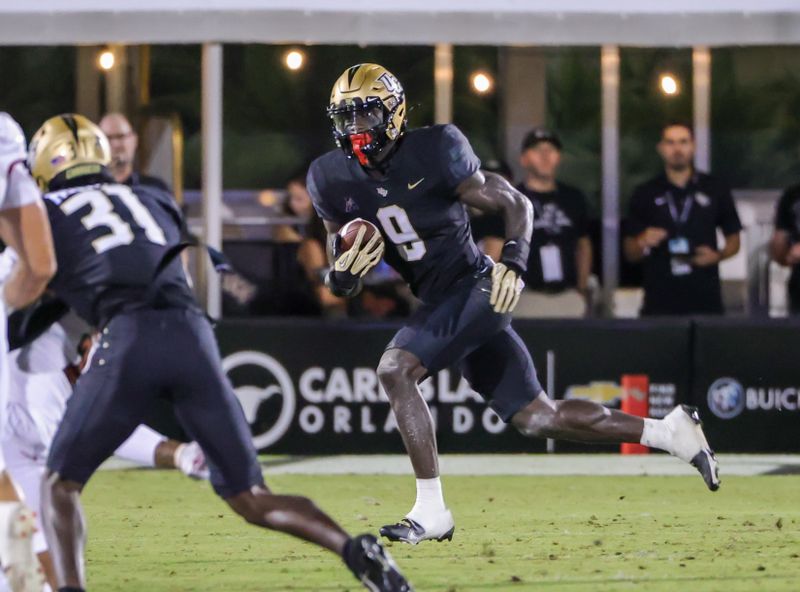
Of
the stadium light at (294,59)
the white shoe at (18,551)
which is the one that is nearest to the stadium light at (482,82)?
the stadium light at (294,59)

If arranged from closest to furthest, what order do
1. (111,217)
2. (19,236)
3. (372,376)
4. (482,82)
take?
(19,236) → (111,217) → (372,376) → (482,82)

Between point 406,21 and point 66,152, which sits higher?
point 406,21

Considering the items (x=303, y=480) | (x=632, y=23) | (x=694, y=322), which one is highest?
(x=632, y=23)

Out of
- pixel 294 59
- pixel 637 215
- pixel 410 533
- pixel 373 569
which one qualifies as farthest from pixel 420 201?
pixel 294 59

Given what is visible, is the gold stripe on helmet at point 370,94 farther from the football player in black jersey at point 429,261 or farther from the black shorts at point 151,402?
the black shorts at point 151,402

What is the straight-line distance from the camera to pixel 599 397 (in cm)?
1205

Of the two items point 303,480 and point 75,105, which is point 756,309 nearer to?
point 303,480

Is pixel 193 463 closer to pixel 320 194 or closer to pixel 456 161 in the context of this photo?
pixel 320 194

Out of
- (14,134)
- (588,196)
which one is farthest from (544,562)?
(588,196)

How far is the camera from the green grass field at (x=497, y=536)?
689 centimetres

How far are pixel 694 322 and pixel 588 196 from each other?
215 cm

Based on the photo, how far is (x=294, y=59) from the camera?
14.0m

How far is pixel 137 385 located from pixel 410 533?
7.04 feet

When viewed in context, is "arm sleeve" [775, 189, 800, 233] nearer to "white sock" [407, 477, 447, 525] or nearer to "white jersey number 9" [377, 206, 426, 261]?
"white jersey number 9" [377, 206, 426, 261]
